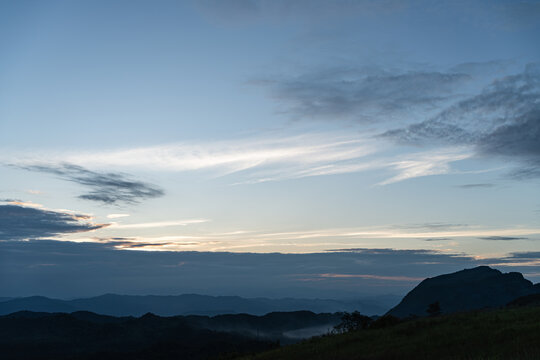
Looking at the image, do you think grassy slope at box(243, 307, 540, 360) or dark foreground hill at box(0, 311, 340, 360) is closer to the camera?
grassy slope at box(243, 307, 540, 360)

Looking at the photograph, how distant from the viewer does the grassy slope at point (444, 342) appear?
79.5ft

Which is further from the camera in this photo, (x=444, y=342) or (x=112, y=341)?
(x=112, y=341)

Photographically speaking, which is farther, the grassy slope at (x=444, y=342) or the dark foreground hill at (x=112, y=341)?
the dark foreground hill at (x=112, y=341)

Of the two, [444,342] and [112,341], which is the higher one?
[444,342]

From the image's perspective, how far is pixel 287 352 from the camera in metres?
37.2

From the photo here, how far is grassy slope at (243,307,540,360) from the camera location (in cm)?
2423

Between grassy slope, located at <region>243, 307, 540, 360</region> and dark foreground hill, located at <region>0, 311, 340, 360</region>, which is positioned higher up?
grassy slope, located at <region>243, 307, 540, 360</region>

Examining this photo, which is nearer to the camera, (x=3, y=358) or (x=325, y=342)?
(x=325, y=342)

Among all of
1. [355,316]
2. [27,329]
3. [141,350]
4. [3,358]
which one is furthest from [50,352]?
[355,316]

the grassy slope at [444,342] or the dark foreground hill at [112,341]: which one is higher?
the grassy slope at [444,342]

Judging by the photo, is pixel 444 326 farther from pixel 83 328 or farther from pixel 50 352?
pixel 83 328

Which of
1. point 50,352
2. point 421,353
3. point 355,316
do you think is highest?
point 421,353

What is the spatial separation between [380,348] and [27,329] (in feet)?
677

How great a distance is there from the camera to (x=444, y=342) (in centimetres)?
2850
